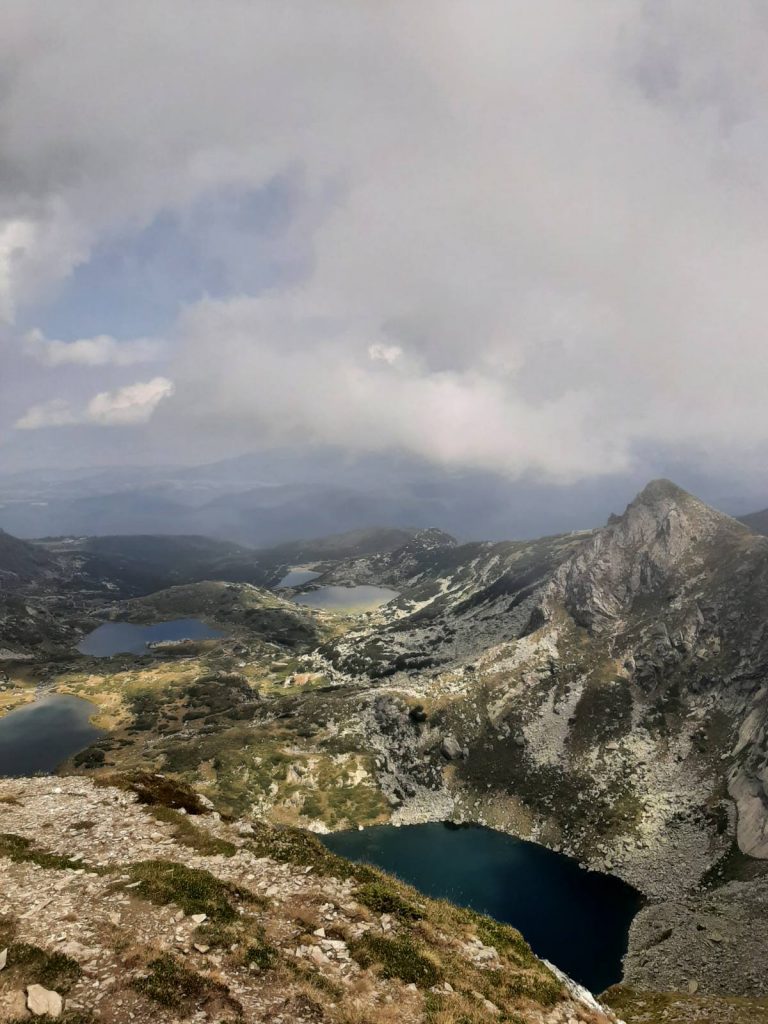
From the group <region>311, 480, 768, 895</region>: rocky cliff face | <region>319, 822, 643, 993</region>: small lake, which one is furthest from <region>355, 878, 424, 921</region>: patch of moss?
<region>311, 480, 768, 895</region>: rocky cliff face

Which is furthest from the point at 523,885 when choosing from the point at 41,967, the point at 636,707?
the point at 41,967

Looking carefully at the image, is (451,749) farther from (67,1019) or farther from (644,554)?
(67,1019)

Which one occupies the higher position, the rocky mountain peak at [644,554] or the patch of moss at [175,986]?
the rocky mountain peak at [644,554]

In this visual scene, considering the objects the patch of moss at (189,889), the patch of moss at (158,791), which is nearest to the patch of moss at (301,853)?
the patch of moss at (189,889)

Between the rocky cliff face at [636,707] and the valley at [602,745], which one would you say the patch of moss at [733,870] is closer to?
the valley at [602,745]

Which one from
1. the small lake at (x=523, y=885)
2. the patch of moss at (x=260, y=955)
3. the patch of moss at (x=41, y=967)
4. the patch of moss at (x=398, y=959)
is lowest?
the small lake at (x=523, y=885)

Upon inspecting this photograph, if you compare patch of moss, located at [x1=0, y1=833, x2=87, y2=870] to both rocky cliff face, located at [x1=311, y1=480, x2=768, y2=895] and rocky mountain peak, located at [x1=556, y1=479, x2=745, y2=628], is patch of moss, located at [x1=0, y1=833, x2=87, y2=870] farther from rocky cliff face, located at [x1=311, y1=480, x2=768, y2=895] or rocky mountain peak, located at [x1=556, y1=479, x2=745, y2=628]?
rocky mountain peak, located at [x1=556, y1=479, x2=745, y2=628]
